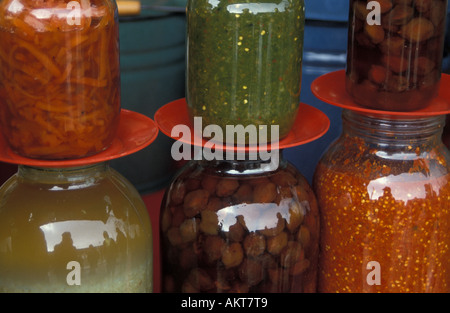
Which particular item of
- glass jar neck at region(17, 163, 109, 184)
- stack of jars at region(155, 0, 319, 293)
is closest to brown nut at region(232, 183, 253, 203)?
stack of jars at region(155, 0, 319, 293)

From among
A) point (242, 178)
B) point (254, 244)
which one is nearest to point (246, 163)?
point (242, 178)

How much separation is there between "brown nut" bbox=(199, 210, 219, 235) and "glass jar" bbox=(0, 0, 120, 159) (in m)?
0.20

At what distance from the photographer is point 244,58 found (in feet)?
2.85

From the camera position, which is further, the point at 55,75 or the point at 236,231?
the point at 236,231

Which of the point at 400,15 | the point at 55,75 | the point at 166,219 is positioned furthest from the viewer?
the point at 166,219

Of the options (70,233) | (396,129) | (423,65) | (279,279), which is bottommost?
(279,279)

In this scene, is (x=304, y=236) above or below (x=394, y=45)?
below

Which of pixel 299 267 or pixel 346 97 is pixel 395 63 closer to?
pixel 346 97

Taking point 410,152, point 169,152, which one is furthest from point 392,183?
point 169,152

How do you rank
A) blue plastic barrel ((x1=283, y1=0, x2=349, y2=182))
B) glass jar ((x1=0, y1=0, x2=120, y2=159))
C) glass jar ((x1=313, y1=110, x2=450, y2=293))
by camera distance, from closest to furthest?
1. glass jar ((x1=0, y1=0, x2=120, y2=159))
2. glass jar ((x1=313, y1=110, x2=450, y2=293))
3. blue plastic barrel ((x1=283, y1=0, x2=349, y2=182))

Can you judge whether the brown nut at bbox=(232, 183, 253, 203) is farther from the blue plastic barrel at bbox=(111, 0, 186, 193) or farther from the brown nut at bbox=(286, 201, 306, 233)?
the blue plastic barrel at bbox=(111, 0, 186, 193)

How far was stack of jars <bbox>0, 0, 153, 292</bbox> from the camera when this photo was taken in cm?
80

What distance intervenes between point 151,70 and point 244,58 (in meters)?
0.38

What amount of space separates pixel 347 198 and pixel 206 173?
0.23 meters
